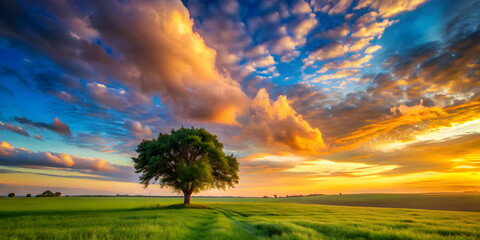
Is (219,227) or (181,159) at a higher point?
(181,159)

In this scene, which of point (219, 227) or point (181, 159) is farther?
point (181, 159)

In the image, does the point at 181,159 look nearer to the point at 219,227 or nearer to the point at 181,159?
the point at 181,159

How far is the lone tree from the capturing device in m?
35.5

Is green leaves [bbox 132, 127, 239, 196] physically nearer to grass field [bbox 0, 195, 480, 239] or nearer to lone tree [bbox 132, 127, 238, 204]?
lone tree [bbox 132, 127, 238, 204]

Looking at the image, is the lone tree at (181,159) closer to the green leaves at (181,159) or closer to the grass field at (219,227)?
the green leaves at (181,159)

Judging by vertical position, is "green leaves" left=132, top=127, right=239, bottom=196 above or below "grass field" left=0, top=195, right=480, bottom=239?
above

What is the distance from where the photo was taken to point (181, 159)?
Result: 3706 centimetres

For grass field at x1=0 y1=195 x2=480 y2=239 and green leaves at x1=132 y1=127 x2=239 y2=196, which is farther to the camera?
green leaves at x1=132 y1=127 x2=239 y2=196

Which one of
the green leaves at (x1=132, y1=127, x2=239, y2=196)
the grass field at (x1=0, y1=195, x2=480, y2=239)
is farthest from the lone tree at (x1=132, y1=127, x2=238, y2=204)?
the grass field at (x1=0, y1=195, x2=480, y2=239)

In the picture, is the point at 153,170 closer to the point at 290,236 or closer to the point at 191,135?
the point at 191,135

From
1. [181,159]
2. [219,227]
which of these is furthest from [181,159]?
[219,227]

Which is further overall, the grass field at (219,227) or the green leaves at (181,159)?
the green leaves at (181,159)

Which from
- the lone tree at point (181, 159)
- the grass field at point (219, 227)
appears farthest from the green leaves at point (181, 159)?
the grass field at point (219, 227)

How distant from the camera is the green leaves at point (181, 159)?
35.5m
